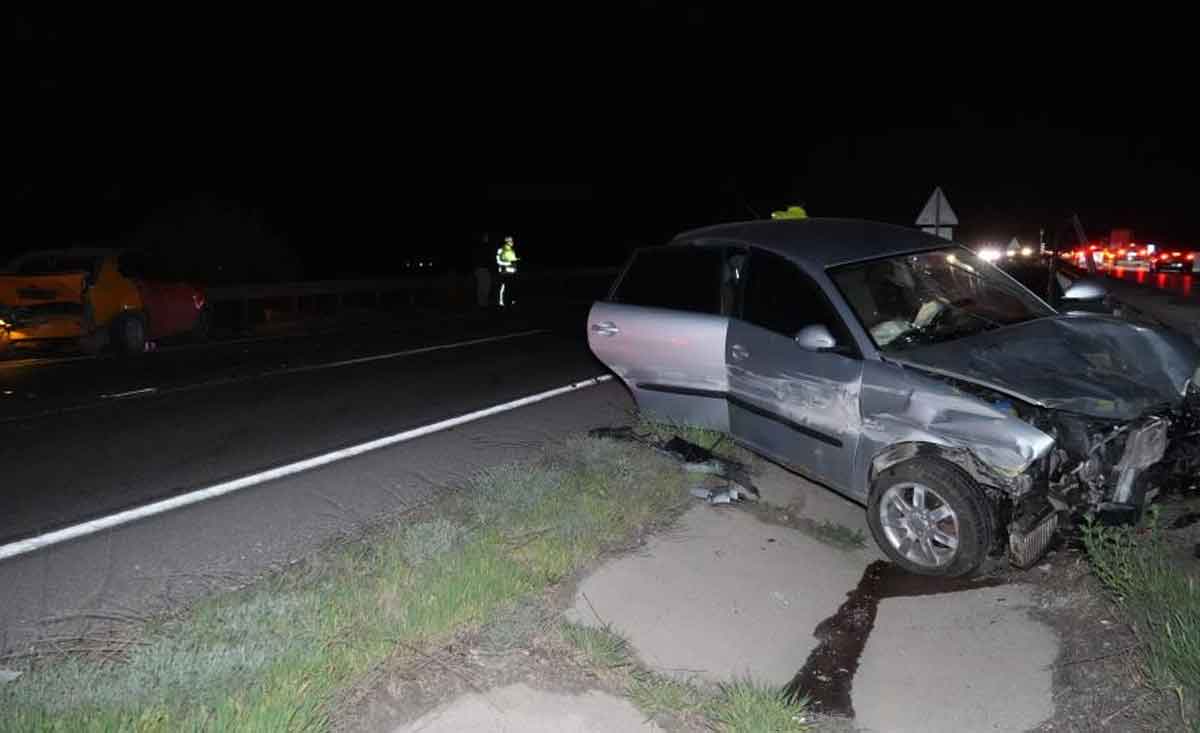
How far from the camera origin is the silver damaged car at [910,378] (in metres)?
4.73

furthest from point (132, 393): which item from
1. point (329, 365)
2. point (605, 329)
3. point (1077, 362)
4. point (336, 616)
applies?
point (1077, 362)

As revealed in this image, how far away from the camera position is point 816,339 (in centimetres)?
546

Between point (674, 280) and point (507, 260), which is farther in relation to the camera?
point (507, 260)

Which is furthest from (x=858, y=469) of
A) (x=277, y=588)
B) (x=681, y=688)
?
(x=277, y=588)

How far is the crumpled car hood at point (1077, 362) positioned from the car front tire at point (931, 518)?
0.53m

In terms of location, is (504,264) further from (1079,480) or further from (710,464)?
(1079,480)

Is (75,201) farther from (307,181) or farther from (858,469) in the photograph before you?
(858,469)

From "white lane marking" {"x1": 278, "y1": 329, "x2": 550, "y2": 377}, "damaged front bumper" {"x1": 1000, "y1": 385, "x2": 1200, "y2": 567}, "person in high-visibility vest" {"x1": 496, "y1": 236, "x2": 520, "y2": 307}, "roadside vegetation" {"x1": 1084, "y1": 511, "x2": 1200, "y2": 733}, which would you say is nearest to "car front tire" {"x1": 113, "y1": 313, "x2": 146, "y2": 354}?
"white lane marking" {"x1": 278, "y1": 329, "x2": 550, "y2": 377}

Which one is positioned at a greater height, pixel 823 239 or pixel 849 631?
pixel 823 239

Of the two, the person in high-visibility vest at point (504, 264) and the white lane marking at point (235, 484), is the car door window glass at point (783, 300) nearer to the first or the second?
the white lane marking at point (235, 484)

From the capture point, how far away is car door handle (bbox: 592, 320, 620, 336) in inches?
287

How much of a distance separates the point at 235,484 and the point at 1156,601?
5426 millimetres

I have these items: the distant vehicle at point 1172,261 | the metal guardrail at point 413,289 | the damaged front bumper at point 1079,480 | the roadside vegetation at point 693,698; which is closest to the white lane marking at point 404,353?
the metal guardrail at point 413,289

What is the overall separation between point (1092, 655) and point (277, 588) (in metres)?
3.70
